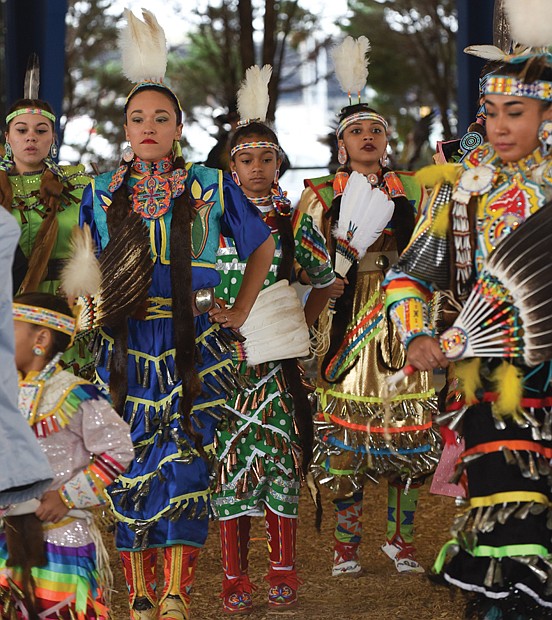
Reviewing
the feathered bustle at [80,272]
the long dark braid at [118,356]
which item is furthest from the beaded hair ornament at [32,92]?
the feathered bustle at [80,272]

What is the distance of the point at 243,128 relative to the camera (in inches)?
177

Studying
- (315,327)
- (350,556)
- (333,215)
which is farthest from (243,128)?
(350,556)

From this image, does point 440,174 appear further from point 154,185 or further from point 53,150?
point 53,150

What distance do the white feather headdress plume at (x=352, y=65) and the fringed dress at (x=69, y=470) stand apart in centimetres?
226

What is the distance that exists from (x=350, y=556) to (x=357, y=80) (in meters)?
1.86

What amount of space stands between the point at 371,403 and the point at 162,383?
111 cm

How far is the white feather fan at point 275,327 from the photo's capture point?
4227mm

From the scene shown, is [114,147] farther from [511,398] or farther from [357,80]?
[511,398]

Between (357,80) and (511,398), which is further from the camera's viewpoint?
(357,80)

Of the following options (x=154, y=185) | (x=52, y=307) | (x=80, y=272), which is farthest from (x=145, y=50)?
(x=52, y=307)

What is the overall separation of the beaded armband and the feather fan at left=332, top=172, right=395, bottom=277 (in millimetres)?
1308

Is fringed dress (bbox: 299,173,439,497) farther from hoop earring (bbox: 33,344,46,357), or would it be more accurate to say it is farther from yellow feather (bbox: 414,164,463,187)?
hoop earring (bbox: 33,344,46,357)

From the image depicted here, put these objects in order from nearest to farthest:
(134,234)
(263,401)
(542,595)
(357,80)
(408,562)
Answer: (542,595) < (134,234) < (263,401) < (408,562) < (357,80)

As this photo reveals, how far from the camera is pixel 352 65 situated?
4.89m
